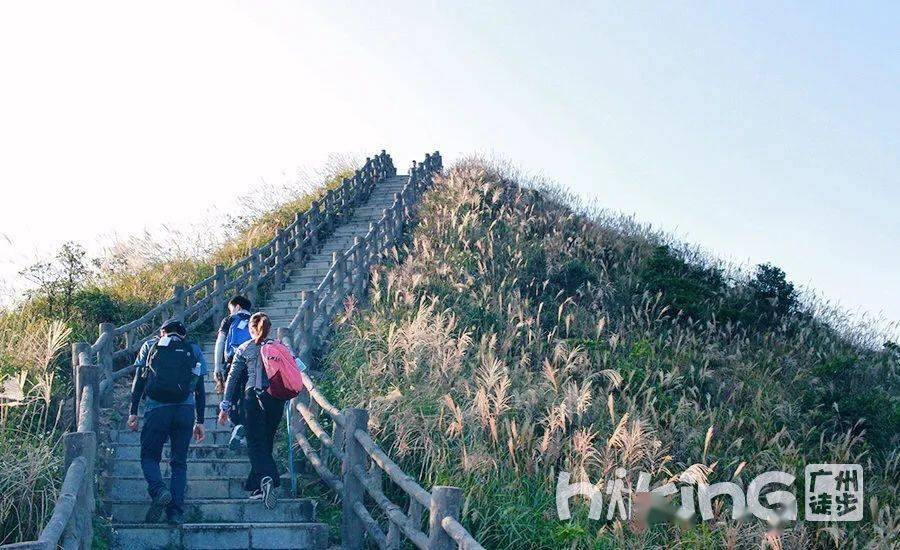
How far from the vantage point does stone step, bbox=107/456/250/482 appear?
8.80 m

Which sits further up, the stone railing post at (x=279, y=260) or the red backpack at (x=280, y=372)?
the stone railing post at (x=279, y=260)

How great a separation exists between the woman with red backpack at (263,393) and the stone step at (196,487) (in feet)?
1.39

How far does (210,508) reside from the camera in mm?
7945

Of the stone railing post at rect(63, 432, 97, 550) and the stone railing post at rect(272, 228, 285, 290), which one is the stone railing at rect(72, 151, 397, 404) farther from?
the stone railing post at rect(63, 432, 97, 550)

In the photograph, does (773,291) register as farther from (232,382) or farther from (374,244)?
(232,382)

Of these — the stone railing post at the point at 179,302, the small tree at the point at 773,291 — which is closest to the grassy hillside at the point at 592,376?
the small tree at the point at 773,291

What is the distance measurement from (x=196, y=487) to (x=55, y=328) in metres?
3.74

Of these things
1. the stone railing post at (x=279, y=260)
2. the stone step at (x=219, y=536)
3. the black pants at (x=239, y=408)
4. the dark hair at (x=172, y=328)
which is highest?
the stone railing post at (x=279, y=260)

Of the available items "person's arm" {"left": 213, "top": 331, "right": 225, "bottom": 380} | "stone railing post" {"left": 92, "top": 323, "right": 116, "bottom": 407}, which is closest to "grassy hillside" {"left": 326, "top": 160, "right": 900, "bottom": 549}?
"person's arm" {"left": 213, "top": 331, "right": 225, "bottom": 380}

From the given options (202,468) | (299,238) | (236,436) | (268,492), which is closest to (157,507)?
(268,492)

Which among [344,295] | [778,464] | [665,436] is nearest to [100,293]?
[344,295]

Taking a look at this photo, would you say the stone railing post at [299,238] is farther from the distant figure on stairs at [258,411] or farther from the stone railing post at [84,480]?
the stone railing post at [84,480]

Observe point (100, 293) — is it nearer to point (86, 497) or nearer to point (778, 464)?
point (86, 497)

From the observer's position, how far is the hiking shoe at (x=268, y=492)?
7.89 metres
